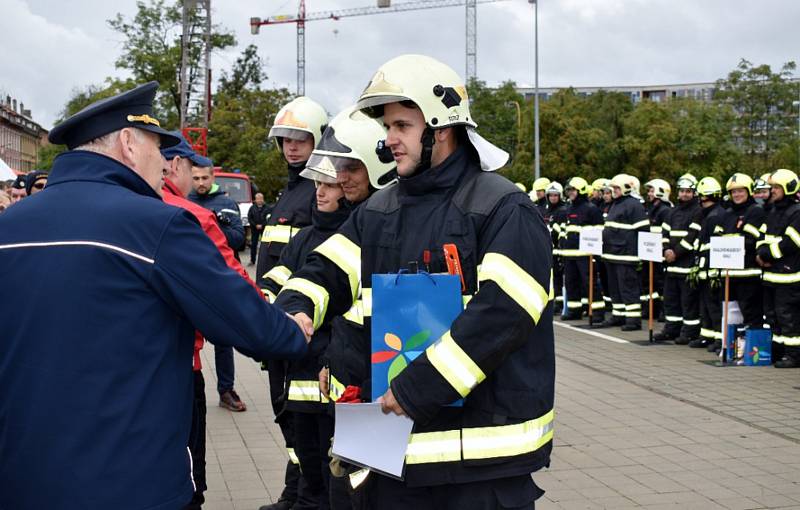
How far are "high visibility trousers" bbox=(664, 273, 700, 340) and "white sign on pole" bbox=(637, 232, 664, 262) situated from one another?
1.49 feet

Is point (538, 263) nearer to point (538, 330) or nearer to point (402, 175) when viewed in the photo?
point (538, 330)

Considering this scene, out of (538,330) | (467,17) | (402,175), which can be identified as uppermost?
(467,17)

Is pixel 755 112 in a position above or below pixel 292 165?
above

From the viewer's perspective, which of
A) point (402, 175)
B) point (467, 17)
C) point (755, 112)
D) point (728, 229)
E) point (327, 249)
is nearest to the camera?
point (402, 175)

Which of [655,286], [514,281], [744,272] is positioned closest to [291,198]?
[514,281]

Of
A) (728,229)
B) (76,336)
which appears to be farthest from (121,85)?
(76,336)

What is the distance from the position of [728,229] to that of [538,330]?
10556 mm

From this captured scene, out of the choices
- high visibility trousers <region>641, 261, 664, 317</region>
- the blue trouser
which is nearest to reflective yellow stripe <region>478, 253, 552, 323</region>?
the blue trouser

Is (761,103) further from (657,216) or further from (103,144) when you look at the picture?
(103,144)

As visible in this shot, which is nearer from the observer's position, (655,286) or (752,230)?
(752,230)

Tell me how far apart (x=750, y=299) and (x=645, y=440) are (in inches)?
223

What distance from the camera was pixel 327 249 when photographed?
12.8 feet

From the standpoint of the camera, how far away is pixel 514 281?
3176 mm

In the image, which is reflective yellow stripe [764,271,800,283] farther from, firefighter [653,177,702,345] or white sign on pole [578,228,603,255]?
white sign on pole [578,228,603,255]
